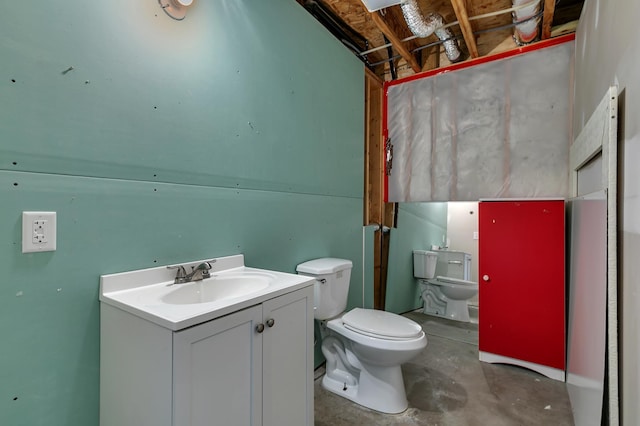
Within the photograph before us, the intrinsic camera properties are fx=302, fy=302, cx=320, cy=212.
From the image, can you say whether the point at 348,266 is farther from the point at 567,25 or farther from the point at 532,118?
the point at 567,25

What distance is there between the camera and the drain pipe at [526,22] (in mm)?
2085

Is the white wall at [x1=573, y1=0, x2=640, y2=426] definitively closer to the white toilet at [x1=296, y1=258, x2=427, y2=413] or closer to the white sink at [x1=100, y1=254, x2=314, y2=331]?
the white toilet at [x1=296, y1=258, x2=427, y2=413]

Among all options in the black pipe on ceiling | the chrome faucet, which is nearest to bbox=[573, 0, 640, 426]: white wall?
the chrome faucet

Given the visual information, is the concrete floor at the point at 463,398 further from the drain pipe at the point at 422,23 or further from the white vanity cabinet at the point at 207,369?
the drain pipe at the point at 422,23

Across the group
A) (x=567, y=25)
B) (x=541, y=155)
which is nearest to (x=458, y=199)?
(x=541, y=155)

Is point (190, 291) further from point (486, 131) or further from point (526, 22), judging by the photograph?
point (526, 22)

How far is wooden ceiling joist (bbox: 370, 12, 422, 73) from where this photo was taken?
2.14m

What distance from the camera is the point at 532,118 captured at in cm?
246

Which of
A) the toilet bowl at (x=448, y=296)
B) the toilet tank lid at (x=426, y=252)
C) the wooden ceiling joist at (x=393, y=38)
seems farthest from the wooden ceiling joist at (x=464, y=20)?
the toilet bowl at (x=448, y=296)

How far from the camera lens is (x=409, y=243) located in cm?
344

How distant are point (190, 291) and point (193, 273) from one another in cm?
8

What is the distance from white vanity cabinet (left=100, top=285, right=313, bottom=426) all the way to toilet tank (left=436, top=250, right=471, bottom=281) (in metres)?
2.66

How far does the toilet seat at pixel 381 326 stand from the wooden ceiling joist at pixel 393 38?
2029 mm

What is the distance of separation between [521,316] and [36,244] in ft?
9.43
